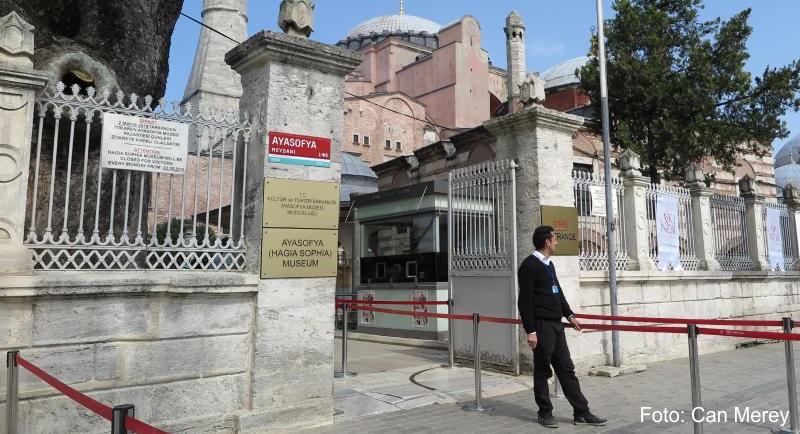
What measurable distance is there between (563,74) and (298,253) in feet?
145

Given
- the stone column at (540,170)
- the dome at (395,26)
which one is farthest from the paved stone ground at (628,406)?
the dome at (395,26)

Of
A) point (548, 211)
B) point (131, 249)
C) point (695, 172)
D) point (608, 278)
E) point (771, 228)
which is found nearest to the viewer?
point (131, 249)

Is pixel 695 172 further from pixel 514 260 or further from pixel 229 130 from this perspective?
pixel 229 130

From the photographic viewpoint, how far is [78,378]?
445 centimetres

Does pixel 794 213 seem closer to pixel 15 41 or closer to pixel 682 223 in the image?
pixel 682 223

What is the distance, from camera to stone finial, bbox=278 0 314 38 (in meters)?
5.79

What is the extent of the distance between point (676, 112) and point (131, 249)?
48.3 ft

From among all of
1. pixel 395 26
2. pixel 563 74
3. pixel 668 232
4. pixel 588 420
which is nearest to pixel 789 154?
pixel 563 74

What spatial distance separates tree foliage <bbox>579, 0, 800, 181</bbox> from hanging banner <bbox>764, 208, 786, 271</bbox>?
2695 millimetres

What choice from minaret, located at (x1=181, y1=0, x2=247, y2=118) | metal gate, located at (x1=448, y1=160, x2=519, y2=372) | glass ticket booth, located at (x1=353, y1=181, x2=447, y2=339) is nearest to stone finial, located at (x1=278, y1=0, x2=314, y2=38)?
metal gate, located at (x1=448, y1=160, x2=519, y2=372)

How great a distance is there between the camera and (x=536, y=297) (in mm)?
5684

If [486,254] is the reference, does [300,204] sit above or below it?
above

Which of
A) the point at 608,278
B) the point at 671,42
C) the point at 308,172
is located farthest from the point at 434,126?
the point at 308,172

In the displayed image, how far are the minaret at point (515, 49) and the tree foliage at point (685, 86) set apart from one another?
22.5 metres
